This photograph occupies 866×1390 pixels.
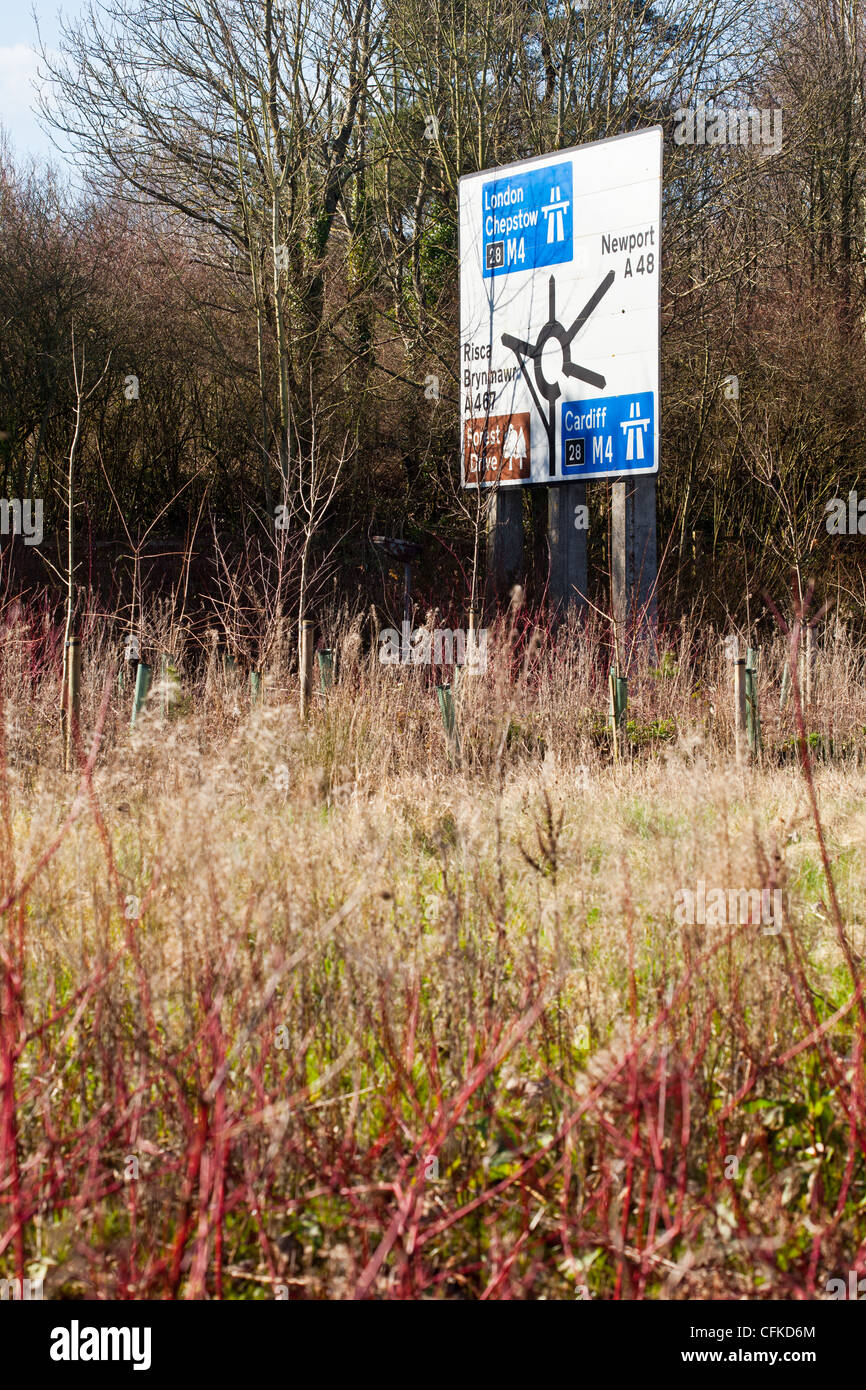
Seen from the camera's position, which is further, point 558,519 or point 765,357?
point 765,357

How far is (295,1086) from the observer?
2.68 m

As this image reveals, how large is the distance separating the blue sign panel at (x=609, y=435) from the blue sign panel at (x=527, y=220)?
4.54 ft

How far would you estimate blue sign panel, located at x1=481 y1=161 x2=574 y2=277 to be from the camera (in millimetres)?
10508

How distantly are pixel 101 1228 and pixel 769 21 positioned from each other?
17046 millimetres

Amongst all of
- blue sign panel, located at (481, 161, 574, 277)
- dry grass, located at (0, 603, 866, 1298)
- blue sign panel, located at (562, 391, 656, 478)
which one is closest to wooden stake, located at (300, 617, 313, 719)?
dry grass, located at (0, 603, 866, 1298)

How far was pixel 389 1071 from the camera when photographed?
2959 mm

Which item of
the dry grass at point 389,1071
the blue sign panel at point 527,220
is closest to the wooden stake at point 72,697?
the dry grass at point 389,1071

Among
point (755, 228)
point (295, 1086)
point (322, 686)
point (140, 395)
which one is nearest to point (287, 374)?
point (140, 395)

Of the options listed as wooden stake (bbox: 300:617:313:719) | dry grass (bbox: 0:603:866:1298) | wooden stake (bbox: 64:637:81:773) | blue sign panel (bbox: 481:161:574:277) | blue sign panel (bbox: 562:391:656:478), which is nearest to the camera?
dry grass (bbox: 0:603:866:1298)

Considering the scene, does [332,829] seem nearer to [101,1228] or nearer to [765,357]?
[101,1228]

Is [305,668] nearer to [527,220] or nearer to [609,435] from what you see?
[609,435]

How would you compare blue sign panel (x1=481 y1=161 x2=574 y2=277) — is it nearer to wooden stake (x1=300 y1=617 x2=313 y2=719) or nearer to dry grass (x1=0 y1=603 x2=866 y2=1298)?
wooden stake (x1=300 y1=617 x2=313 y2=719)

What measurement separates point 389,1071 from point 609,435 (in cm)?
792

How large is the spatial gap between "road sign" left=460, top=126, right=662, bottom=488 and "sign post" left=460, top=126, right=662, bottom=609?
0.04 feet
